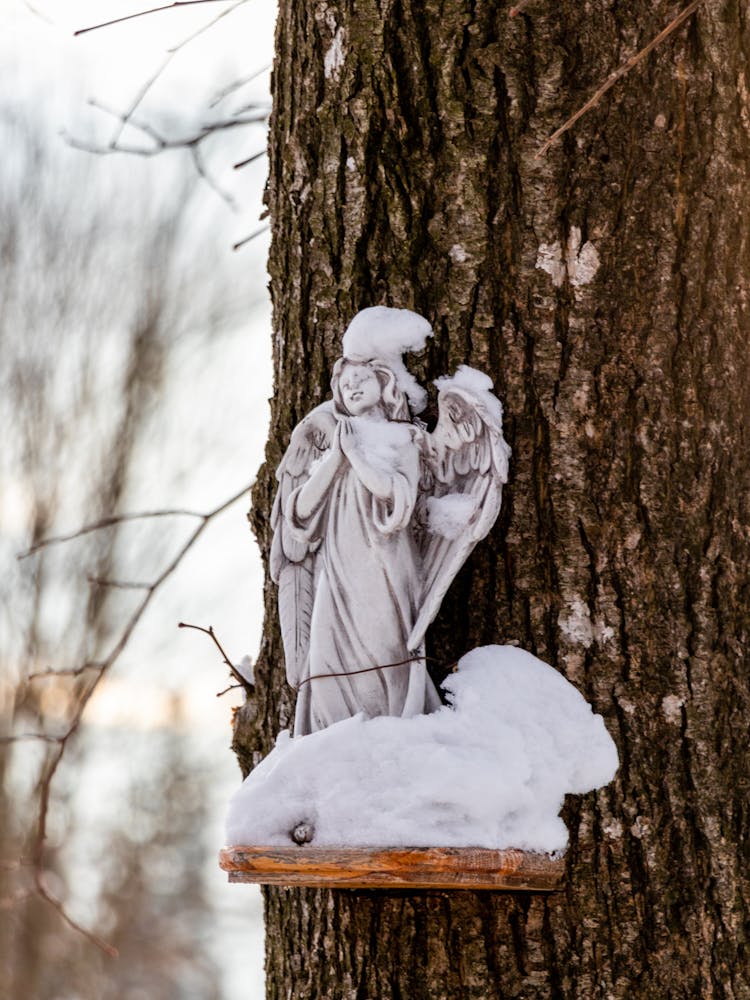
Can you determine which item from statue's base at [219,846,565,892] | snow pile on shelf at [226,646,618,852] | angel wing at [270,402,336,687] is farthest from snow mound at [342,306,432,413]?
statue's base at [219,846,565,892]

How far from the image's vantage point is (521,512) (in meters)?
2.23

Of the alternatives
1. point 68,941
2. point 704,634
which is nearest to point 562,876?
point 704,634

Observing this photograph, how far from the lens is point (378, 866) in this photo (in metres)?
1.89

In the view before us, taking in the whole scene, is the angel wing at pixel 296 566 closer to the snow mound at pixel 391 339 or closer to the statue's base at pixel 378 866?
the snow mound at pixel 391 339

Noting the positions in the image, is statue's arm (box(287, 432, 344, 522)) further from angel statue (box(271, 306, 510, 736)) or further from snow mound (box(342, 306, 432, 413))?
snow mound (box(342, 306, 432, 413))

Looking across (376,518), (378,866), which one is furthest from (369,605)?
(378,866)

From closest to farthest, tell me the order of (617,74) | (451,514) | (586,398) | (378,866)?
(378,866) < (617,74) < (451,514) < (586,398)

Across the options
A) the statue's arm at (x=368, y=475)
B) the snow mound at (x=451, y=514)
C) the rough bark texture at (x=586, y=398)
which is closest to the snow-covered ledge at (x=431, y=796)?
the rough bark texture at (x=586, y=398)

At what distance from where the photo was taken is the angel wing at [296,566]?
2.18 metres

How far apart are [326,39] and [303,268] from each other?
0.46 metres

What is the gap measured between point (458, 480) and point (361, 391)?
23 cm

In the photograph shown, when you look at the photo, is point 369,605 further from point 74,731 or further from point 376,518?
point 74,731

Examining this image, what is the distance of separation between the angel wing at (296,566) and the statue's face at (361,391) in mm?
49

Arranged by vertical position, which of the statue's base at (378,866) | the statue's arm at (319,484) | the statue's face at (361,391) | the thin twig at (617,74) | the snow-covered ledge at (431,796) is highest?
the thin twig at (617,74)
